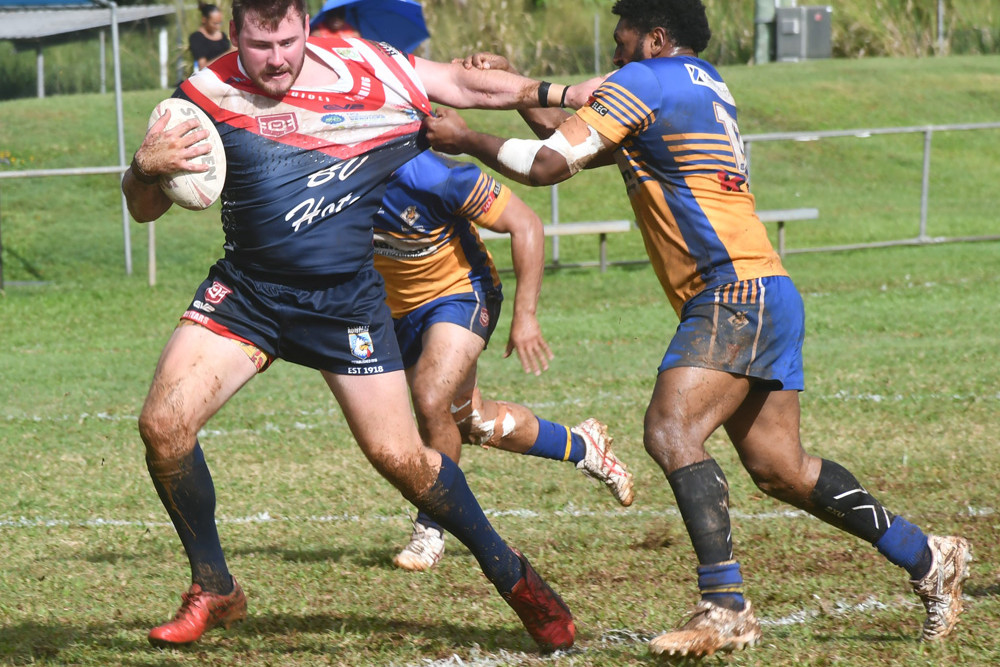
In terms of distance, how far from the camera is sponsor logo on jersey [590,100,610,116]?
4.22 meters

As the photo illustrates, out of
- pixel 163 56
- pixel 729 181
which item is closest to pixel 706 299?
pixel 729 181

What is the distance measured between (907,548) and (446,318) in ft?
7.61

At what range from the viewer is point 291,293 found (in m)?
4.34

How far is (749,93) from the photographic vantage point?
2661 centimetres

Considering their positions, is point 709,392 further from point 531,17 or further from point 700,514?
point 531,17

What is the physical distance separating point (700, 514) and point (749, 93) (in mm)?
23607

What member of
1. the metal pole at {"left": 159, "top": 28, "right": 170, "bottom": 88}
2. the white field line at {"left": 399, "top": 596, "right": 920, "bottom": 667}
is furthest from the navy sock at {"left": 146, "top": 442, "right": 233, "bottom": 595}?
the metal pole at {"left": 159, "top": 28, "right": 170, "bottom": 88}

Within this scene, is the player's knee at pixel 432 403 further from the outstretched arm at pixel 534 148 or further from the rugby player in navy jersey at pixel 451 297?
the outstretched arm at pixel 534 148

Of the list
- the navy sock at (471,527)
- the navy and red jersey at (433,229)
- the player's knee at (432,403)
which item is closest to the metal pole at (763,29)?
the navy and red jersey at (433,229)

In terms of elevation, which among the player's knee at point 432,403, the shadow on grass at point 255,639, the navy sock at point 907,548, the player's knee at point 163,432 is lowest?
the shadow on grass at point 255,639

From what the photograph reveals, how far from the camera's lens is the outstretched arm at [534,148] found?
13.9 feet

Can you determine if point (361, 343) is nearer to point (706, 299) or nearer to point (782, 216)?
point (706, 299)

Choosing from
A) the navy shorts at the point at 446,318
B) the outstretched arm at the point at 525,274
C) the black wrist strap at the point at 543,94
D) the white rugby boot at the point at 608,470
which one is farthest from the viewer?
the white rugby boot at the point at 608,470

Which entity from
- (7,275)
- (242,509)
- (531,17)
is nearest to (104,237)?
(7,275)
